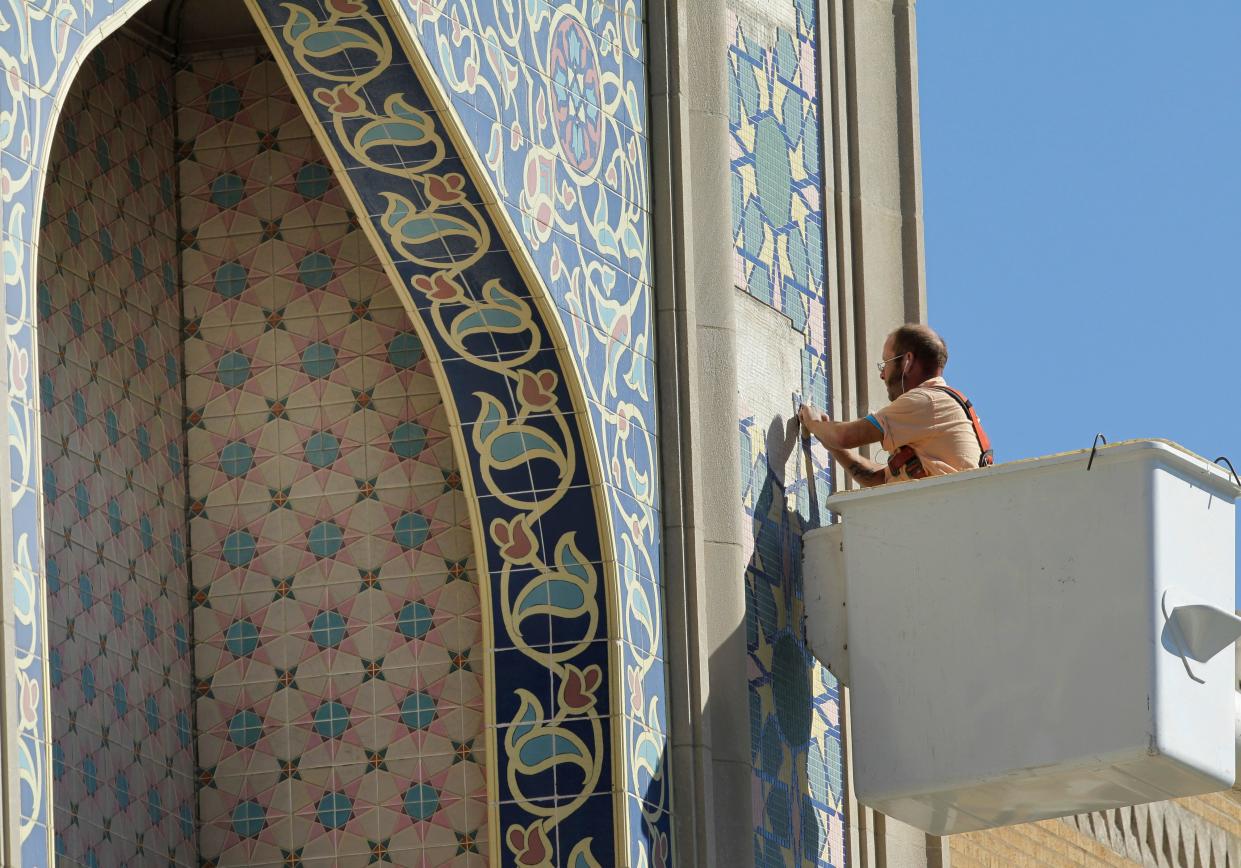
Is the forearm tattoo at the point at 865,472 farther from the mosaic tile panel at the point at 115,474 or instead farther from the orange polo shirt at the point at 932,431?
the mosaic tile panel at the point at 115,474

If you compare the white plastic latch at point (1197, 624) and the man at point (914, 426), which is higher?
the man at point (914, 426)

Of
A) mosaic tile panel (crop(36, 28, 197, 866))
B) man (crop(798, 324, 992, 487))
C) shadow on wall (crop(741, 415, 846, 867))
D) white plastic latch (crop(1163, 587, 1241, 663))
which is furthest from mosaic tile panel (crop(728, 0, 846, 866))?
mosaic tile panel (crop(36, 28, 197, 866))

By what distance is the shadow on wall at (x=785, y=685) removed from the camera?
8.89 m

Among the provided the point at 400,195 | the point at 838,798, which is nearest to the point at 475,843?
the point at 838,798

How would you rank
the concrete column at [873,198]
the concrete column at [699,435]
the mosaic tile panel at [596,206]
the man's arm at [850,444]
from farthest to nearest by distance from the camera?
the concrete column at [873,198] < the man's arm at [850,444] < the concrete column at [699,435] < the mosaic tile panel at [596,206]

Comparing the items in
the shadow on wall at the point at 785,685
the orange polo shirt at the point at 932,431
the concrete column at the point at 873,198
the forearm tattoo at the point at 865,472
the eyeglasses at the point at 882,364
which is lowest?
the shadow on wall at the point at 785,685

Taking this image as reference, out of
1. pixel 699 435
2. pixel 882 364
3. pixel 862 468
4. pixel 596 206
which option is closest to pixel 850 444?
pixel 862 468

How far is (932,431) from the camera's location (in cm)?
892

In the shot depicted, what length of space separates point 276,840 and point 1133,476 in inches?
101

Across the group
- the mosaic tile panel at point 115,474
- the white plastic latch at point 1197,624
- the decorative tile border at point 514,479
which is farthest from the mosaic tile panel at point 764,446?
the mosaic tile panel at point 115,474

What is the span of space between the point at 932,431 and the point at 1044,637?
88 cm

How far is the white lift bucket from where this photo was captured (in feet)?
26.7

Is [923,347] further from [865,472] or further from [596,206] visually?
[596,206]

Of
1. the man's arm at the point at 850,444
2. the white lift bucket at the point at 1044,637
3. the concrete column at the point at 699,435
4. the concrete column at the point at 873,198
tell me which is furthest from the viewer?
the concrete column at the point at 873,198
